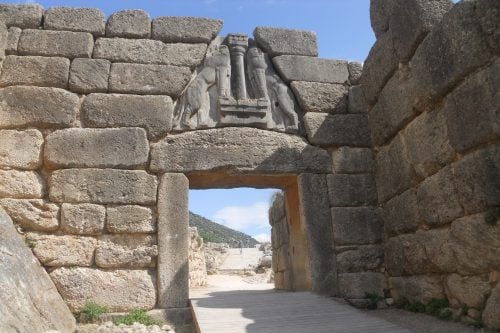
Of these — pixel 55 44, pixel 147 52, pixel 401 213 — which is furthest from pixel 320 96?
pixel 55 44

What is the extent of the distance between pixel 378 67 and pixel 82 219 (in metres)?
3.82

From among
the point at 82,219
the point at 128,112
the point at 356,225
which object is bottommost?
the point at 356,225

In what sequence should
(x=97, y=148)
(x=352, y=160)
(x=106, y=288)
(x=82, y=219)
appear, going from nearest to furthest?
(x=106, y=288) → (x=82, y=219) → (x=97, y=148) → (x=352, y=160)

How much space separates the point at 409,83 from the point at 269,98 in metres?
1.76

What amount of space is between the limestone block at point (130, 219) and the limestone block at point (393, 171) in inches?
108

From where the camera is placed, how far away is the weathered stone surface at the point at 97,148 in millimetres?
4617

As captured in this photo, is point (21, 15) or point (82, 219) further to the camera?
point (21, 15)

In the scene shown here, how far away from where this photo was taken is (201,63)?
5438 millimetres

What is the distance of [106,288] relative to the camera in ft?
14.1

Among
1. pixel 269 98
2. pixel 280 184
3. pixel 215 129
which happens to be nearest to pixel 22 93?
pixel 215 129

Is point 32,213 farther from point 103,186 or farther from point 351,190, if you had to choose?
point 351,190

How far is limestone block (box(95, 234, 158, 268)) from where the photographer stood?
4398 mm

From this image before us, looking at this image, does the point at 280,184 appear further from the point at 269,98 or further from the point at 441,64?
the point at 441,64

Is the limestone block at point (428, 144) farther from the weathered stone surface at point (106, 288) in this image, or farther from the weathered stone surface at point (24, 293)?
the weathered stone surface at point (24, 293)
